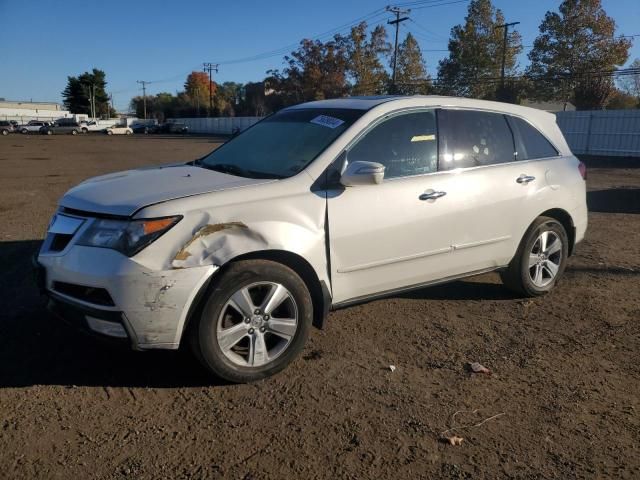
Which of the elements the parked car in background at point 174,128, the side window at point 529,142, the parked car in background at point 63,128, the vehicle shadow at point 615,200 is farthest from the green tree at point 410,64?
the side window at point 529,142

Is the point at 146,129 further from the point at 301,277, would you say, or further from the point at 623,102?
the point at 301,277

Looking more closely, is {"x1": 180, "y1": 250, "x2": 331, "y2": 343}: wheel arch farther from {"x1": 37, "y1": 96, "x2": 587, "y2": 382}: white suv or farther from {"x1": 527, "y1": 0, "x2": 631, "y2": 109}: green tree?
{"x1": 527, "y1": 0, "x2": 631, "y2": 109}: green tree

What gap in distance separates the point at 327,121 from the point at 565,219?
2739mm

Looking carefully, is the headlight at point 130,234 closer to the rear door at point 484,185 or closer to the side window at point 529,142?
the rear door at point 484,185

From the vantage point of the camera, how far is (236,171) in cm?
411

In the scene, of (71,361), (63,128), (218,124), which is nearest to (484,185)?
(71,361)

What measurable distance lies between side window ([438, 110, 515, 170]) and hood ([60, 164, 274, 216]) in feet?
5.40

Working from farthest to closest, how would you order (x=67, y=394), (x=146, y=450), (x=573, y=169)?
(x=573, y=169), (x=67, y=394), (x=146, y=450)

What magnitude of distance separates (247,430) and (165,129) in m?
77.7

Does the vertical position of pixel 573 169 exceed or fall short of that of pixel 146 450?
it exceeds it

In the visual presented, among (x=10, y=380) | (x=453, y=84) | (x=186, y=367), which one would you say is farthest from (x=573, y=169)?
(x=453, y=84)

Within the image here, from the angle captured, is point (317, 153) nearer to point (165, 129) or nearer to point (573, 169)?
point (573, 169)

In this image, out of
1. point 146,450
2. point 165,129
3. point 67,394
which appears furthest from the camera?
point 165,129

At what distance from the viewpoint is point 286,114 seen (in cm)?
485
